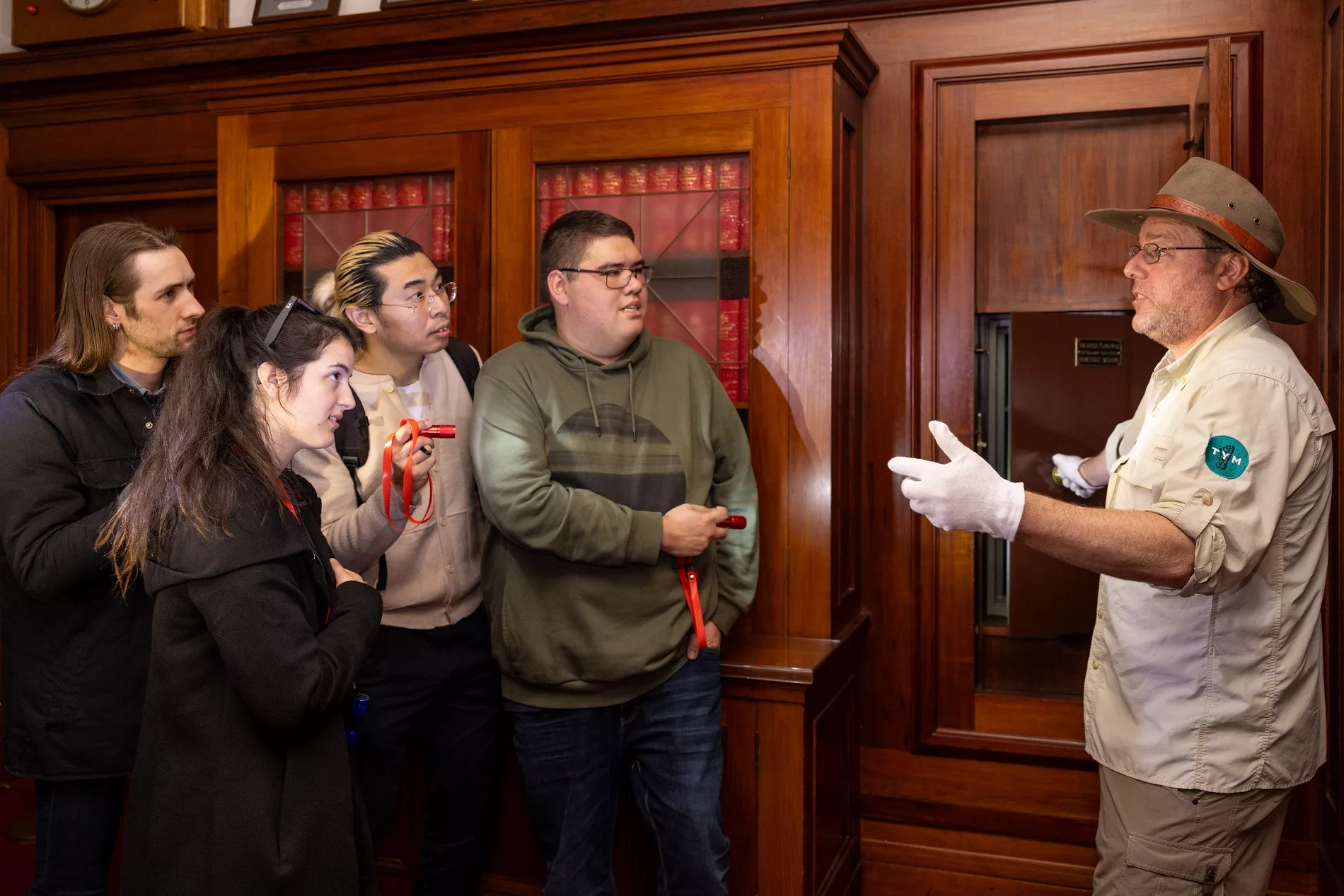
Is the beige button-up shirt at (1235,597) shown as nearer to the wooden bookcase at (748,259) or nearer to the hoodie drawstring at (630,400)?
the wooden bookcase at (748,259)

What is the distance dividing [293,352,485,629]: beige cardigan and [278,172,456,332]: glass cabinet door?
2.20 feet

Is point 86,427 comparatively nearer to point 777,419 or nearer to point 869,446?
point 777,419

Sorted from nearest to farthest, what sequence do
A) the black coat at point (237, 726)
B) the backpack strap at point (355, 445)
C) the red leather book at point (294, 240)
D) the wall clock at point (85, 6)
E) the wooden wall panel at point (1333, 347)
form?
the black coat at point (237, 726), the backpack strap at point (355, 445), the wooden wall panel at point (1333, 347), the red leather book at point (294, 240), the wall clock at point (85, 6)

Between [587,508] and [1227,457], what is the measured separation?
1.17 metres

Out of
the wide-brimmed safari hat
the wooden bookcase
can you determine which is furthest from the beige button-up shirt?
the wooden bookcase

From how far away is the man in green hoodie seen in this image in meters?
2.28

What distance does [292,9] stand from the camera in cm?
345

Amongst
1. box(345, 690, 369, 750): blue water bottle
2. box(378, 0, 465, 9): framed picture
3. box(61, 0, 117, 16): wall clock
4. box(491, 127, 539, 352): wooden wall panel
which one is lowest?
box(345, 690, 369, 750): blue water bottle

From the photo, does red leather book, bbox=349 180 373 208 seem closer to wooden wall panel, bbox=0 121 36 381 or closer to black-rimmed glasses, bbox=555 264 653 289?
black-rimmed glasses, bbox=555 264 653 289

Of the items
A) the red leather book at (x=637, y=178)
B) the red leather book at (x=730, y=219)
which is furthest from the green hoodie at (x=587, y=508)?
the red leather book at (x=637, y=178)

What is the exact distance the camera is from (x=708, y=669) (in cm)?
243

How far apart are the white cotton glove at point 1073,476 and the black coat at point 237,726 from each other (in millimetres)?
1907

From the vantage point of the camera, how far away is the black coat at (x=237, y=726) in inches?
62.2

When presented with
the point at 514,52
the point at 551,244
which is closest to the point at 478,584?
the point at 551,244
